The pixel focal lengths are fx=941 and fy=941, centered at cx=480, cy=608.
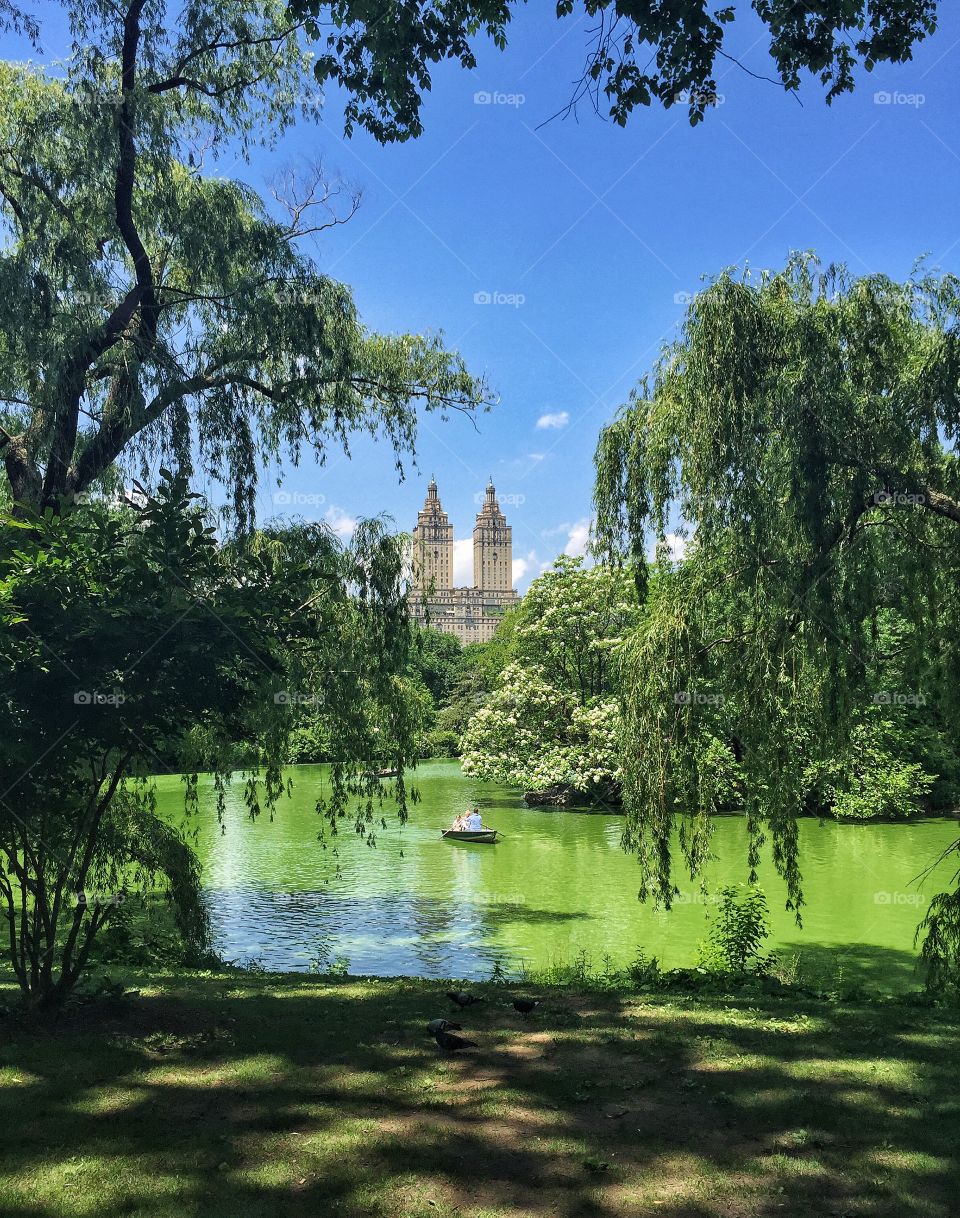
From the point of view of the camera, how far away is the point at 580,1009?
24.1ft

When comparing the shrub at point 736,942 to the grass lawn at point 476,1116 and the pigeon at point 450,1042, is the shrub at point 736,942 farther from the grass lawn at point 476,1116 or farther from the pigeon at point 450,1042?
the pigeon at point 450,1042

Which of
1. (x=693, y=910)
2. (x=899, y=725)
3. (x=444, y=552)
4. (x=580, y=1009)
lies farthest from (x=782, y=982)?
(x=444, y=552)

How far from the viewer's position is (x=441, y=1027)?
19.7ft

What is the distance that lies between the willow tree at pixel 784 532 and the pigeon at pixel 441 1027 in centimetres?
411

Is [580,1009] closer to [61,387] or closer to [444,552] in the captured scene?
[61,387]

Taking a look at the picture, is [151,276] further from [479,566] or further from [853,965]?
[479,566]

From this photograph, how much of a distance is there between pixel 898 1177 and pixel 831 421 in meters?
6.23

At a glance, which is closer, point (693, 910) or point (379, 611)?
point (379, 611)

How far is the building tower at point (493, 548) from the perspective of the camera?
144 m

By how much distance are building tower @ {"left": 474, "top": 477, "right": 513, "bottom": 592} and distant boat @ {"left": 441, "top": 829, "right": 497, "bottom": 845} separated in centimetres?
11909

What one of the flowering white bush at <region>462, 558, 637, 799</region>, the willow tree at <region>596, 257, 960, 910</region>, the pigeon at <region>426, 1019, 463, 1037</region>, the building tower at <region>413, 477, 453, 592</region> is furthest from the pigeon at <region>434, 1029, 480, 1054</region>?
the building tower at <region>413, 477, 453, 592</region>

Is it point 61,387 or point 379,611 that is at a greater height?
point 61,387

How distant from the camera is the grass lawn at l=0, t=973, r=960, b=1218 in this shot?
3.86 meters

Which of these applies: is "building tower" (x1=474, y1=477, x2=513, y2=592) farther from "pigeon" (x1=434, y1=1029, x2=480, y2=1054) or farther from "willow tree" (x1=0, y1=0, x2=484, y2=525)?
"pigeon" (x1=434, y1=1029, x2=480, y2=1054)
